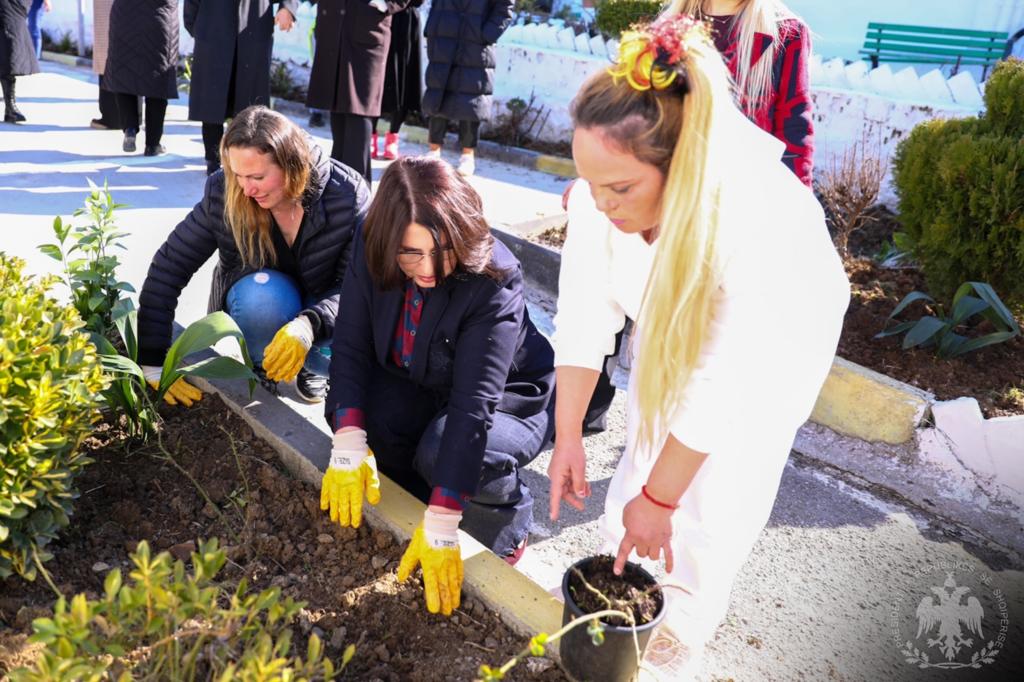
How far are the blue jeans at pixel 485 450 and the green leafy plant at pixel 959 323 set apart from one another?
1777 millimetres

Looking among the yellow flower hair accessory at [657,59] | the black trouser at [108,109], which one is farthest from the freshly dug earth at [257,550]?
the black trouser at [108,109]

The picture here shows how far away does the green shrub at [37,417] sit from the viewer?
1715mm

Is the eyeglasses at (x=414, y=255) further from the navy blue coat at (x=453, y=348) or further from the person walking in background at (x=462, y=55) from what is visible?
the person walking in background at (x=462, y=55)

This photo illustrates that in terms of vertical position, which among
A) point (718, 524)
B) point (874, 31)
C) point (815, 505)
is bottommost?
point (815, 505)

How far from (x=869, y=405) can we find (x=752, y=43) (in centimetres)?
152

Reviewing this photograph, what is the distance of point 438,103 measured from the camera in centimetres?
657

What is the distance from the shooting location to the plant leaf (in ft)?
11.5

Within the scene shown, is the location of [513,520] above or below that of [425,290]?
below

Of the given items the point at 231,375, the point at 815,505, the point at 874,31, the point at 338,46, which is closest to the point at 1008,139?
the point at 815,505

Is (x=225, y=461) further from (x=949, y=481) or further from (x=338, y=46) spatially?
(x=338, y=46)

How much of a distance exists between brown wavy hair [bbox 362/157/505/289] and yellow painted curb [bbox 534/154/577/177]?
553cm

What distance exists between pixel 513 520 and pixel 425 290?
687 millimetres

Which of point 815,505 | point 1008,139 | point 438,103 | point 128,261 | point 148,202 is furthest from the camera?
point 438,103

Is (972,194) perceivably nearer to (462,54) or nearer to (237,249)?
(237,249)
